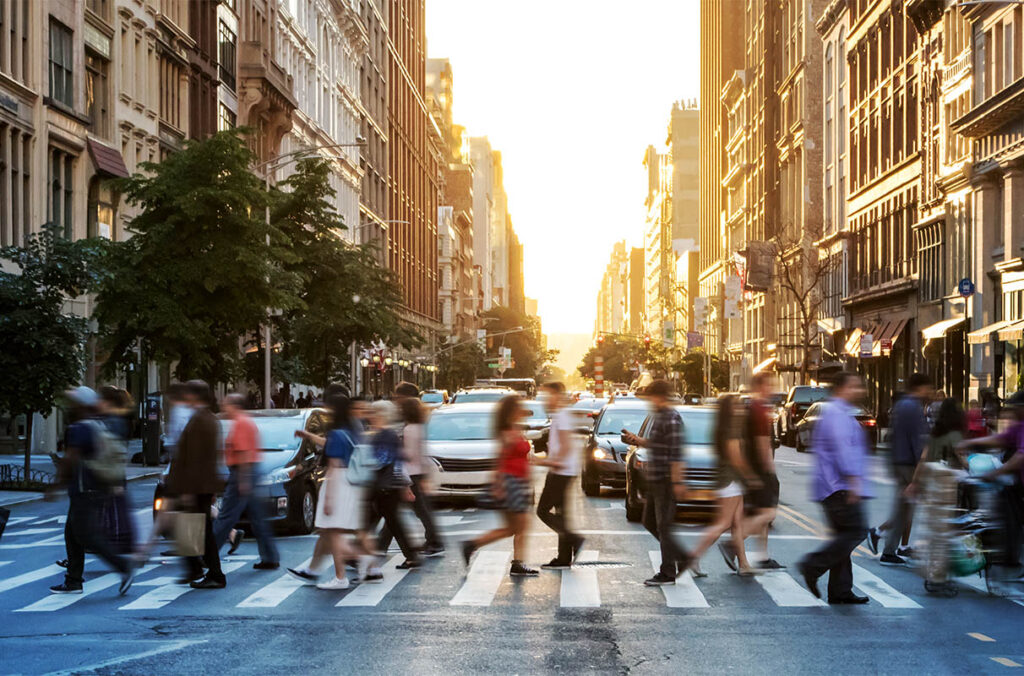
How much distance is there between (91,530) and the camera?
41.3 ft

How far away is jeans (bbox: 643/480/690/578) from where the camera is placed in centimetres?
1330

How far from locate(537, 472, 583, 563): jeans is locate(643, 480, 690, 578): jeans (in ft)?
2.93

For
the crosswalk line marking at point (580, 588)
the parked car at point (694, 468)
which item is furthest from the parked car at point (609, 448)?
the crosswalk line marking at point (580, 588)

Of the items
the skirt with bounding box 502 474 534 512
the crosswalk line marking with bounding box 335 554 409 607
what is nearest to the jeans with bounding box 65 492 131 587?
the crosswalk line marking with bounding box 335 554 409 607

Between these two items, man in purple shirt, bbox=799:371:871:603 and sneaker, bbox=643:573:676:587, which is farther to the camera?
sneaker, bbox=643:573:676:587

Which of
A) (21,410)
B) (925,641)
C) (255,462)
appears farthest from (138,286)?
(925,641)

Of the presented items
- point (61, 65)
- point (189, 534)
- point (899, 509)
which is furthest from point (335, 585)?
point (61, 65)

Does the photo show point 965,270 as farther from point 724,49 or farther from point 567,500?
point 724,49

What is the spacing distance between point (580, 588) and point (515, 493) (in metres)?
1.17

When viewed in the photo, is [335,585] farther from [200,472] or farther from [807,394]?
[807,394]

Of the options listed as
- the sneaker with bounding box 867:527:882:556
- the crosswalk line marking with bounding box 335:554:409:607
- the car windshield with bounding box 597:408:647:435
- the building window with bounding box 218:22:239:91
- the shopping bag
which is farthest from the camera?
the building window with bounding box 218:22:239:91

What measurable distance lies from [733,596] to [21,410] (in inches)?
695

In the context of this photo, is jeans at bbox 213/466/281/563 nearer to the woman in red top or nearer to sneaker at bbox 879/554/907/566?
the woman in red top

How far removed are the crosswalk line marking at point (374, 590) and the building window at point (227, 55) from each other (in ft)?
142
